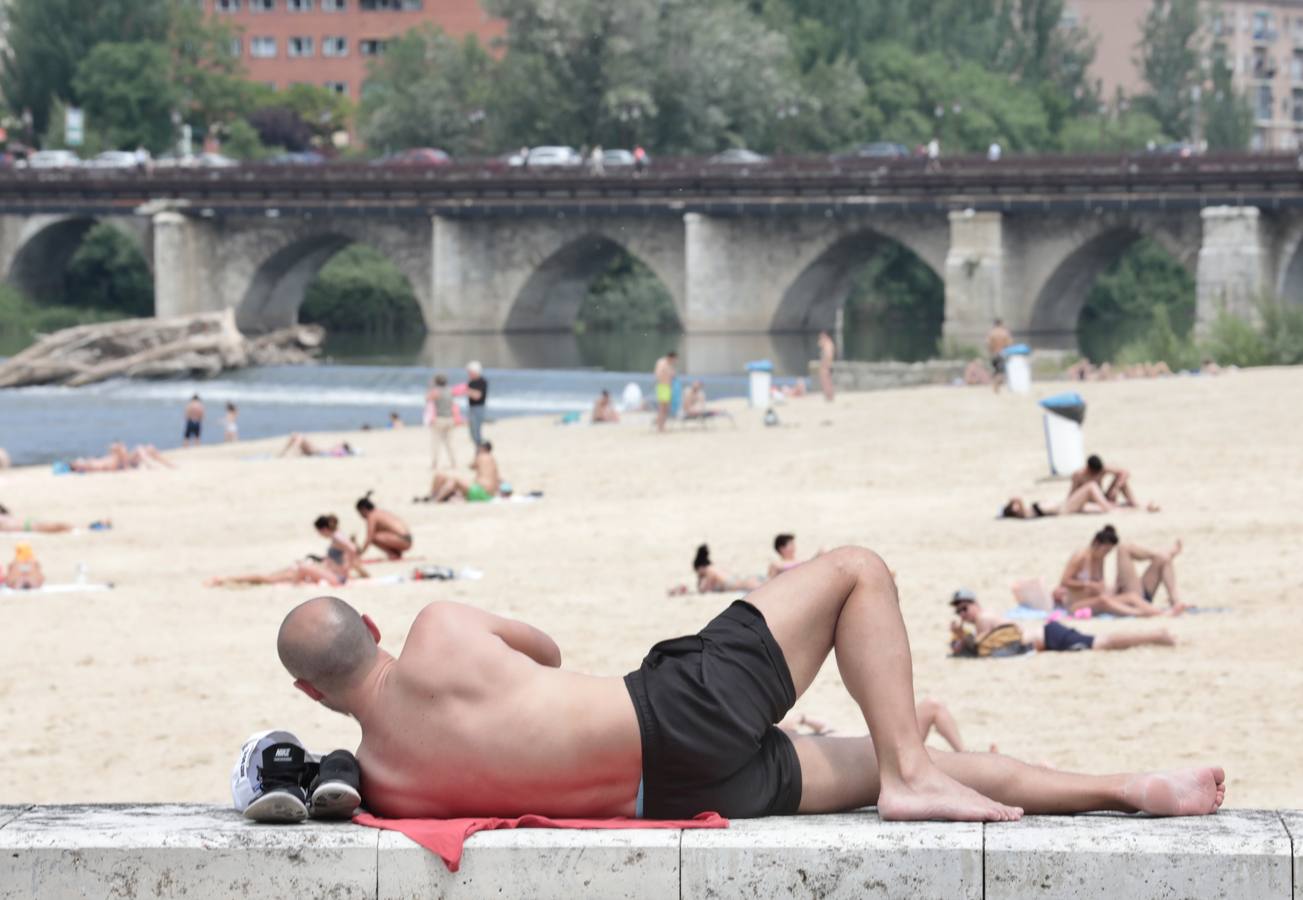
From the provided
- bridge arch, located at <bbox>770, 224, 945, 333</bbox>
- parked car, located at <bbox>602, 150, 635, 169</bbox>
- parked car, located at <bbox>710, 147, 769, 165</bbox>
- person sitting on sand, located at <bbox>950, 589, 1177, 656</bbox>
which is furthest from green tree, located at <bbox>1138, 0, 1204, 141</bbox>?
person sitting on sand, located at <bbox>950, 589, 1177, 656</bbox>

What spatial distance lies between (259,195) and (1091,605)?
185 feet

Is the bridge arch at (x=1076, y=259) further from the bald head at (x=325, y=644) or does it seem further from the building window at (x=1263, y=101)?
the building window at (x=1263, y=101)

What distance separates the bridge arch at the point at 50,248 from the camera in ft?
235

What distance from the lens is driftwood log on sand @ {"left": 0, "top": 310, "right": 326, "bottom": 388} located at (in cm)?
5103

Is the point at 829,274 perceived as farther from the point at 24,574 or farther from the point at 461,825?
the point at 461,825

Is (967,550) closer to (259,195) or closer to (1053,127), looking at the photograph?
(259,195)

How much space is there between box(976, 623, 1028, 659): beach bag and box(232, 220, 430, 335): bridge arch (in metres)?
55.9

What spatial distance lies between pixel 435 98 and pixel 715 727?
237ft

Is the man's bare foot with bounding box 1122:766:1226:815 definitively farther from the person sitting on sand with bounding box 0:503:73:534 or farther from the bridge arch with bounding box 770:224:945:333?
the bridge arch with bounding box 770:224:945:333

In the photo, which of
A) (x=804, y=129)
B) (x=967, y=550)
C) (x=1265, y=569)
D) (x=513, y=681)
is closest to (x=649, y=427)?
(x=967, y=550)

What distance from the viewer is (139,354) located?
5231 cm

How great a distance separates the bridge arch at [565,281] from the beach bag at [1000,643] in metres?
52.9

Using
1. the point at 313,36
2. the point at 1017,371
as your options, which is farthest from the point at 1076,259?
the point at 313,36

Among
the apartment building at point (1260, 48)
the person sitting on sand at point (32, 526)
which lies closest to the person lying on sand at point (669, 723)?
the person sitting on sand at point (32, 526)
